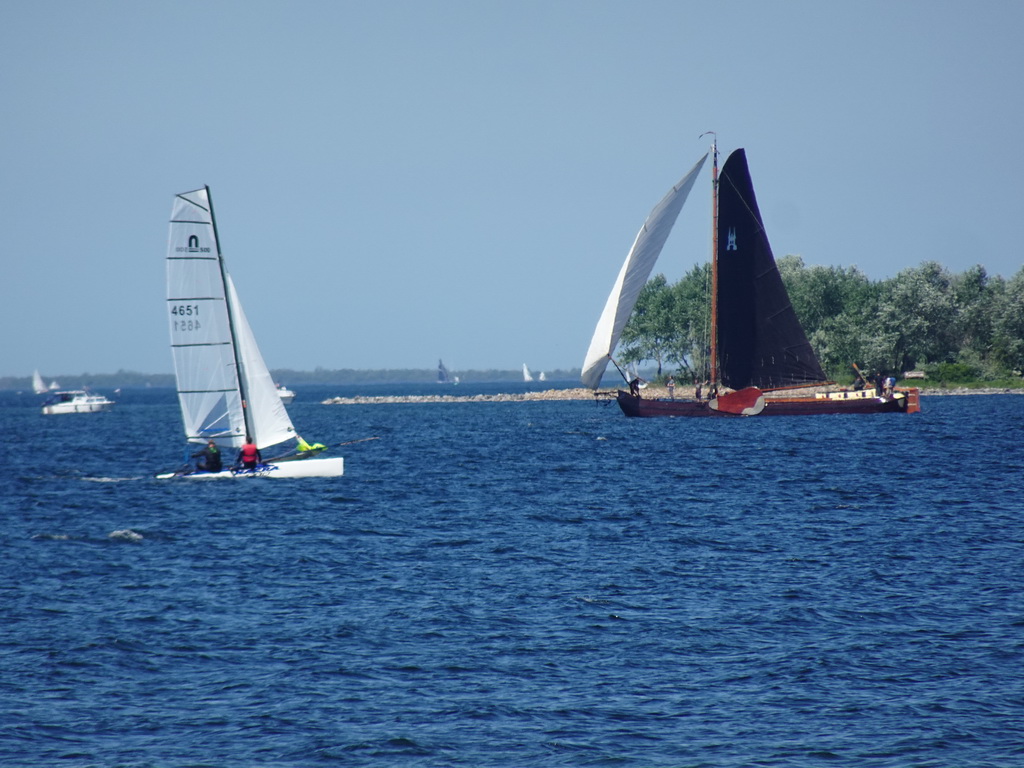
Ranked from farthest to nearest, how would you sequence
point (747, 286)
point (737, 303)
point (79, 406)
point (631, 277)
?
point (79, 406)
point (737, 303)
point (747, 286)
point (631, 277)

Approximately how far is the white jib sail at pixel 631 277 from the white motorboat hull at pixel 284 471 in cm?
2843

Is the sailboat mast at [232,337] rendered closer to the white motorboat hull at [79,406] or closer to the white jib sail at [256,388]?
the white jib sail at [256,388]

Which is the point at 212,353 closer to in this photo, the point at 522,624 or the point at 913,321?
the point at 522,624

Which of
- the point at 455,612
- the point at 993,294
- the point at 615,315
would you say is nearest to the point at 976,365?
the point at 993,294

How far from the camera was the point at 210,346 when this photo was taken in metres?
39.8

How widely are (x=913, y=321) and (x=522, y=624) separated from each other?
98.6 metres

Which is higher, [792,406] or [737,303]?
[737,303]

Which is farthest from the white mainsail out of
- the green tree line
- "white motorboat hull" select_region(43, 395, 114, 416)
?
"white motorboat hull" select_region(43, 395, 114, 416)

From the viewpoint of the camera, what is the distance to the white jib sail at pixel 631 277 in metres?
69.8

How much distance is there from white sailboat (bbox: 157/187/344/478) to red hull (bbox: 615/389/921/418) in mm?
40758

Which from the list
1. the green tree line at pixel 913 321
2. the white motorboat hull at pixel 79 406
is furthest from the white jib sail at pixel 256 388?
the white motorboat hull at pixel 79 406

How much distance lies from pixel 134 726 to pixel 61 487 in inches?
1288

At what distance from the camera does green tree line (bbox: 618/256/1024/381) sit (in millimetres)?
109375

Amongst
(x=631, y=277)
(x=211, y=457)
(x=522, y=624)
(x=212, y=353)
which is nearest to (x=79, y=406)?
(x=631, y=277)
